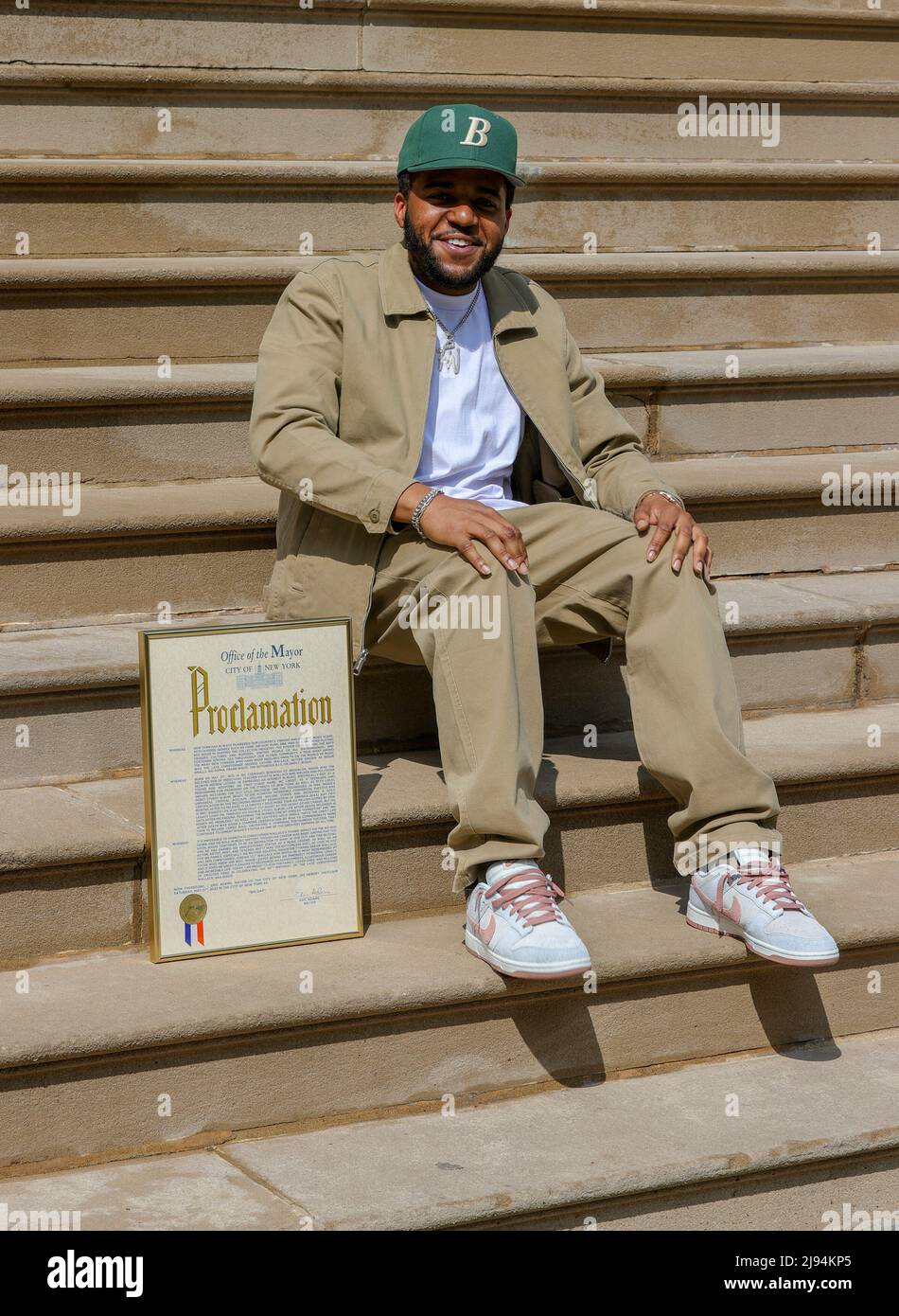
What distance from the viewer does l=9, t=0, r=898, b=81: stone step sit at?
3.73 m

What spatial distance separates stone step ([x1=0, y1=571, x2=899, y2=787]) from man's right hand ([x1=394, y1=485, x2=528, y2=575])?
407 mm

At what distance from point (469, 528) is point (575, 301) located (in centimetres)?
133

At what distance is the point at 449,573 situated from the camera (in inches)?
96.0

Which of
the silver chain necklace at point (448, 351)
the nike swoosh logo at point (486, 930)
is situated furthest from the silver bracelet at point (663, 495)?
the nike swoosh logo at point (486, 930)

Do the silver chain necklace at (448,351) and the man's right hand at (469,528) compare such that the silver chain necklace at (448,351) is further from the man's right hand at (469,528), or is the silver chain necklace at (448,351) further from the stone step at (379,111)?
the stone step at (379,111)

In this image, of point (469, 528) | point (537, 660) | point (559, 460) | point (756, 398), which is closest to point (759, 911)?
point (537, 660)

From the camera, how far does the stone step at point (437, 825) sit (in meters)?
2.34

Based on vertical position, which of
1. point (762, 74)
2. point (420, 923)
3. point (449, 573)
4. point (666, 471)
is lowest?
point (420, 923)

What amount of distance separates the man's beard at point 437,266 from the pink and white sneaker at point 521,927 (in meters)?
1.04

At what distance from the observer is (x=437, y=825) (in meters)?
2.55

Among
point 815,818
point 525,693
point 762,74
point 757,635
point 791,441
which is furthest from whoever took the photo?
point 762,74
